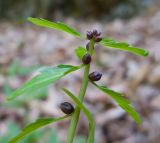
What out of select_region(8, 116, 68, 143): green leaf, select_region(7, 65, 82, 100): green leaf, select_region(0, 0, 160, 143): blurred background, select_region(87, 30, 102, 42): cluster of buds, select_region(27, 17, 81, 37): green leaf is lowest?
select_region(0, 0, 160, 143): blurred background

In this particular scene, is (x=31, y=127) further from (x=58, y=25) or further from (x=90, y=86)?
(x=90, y=86)

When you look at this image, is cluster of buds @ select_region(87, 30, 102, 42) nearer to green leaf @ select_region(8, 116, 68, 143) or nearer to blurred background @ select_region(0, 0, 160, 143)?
green leaf @ select_region(8, 116, 68, 143)

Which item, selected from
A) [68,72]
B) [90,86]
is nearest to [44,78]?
[68,72]

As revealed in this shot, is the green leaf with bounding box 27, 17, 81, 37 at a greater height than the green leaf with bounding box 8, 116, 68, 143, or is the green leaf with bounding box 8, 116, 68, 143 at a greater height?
the green leaf with bounding box 27, 17, 81, 37

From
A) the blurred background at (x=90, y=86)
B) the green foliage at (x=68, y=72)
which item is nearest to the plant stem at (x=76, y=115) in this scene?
the green foliage at (x=68, y=72)

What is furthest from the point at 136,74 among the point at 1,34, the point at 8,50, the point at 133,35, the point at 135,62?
the point at 1,34

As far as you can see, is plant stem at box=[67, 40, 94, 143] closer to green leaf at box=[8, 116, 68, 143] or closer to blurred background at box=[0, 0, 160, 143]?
green leaf at box=[8, 116, 68, 143]

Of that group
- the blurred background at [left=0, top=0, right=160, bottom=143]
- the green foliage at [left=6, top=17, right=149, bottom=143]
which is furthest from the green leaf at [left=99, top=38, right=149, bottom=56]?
the blurred background at [left=0, top=0, right=160, bottom=143]

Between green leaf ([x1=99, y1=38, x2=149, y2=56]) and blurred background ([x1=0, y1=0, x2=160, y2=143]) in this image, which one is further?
blurred background ([x1=0, y1=0, x2=160, y2=143])

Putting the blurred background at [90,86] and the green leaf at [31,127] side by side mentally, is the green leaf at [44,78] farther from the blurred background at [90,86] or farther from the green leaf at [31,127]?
the blurred background at [90,86]

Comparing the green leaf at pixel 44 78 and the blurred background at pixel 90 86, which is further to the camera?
the blurred background at pixel 90 86
